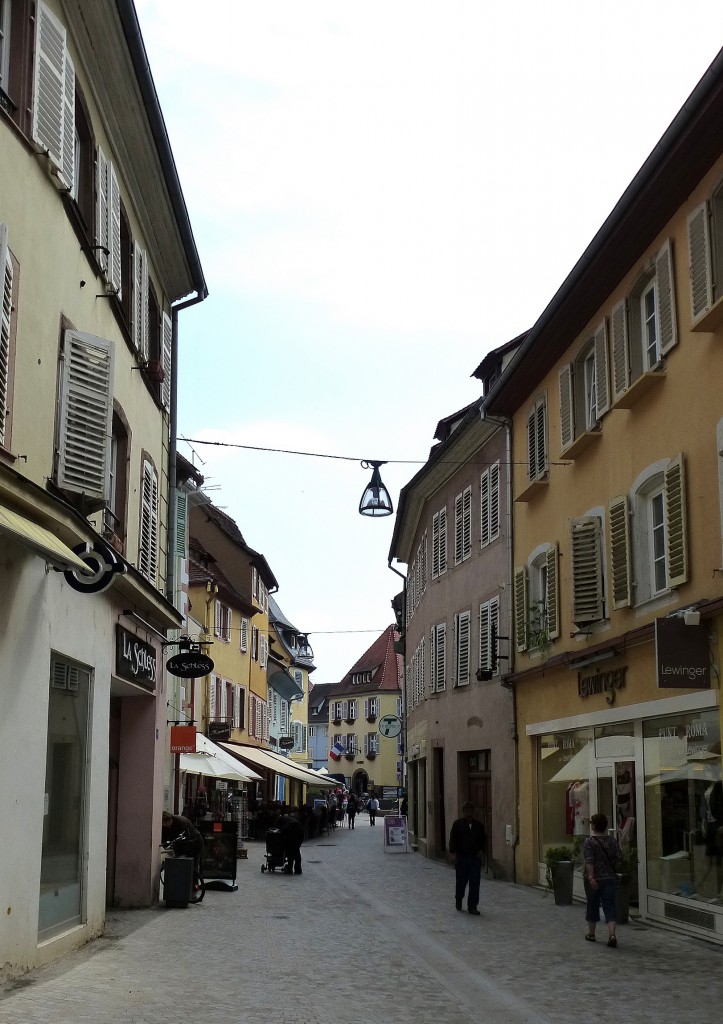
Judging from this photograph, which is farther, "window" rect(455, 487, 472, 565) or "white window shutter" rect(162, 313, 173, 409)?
"window" rect(455, 487, 472, 565)

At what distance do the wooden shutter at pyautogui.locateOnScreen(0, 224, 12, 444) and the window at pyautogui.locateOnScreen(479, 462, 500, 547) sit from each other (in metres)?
16.0

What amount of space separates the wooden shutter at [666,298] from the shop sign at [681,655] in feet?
12.1

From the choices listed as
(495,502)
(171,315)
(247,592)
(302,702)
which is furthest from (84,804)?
(302,702)

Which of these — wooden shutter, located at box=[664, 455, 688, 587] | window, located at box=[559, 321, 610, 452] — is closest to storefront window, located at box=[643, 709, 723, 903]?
wooden shutter, located at box=[664, 455, 688, 587]

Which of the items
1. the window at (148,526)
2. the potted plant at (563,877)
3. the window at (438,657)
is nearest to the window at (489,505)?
the window at (438,657)

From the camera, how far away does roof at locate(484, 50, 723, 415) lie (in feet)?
45.8

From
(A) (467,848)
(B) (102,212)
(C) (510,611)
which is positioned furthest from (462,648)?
(B) (102,212)

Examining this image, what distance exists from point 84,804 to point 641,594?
25.7ft

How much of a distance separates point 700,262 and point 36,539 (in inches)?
345

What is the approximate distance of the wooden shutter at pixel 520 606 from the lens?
23000mm

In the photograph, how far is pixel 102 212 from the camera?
14.3 metres

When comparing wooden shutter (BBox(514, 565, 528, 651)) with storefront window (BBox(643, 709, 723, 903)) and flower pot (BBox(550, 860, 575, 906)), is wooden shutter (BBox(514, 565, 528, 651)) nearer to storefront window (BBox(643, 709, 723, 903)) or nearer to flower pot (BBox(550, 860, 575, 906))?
flower pot (BBox(550, 860, 575, 906))

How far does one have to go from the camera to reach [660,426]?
1623cm

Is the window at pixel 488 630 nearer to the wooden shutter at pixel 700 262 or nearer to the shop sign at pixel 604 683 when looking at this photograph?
the shop sign at pixel 604 683
